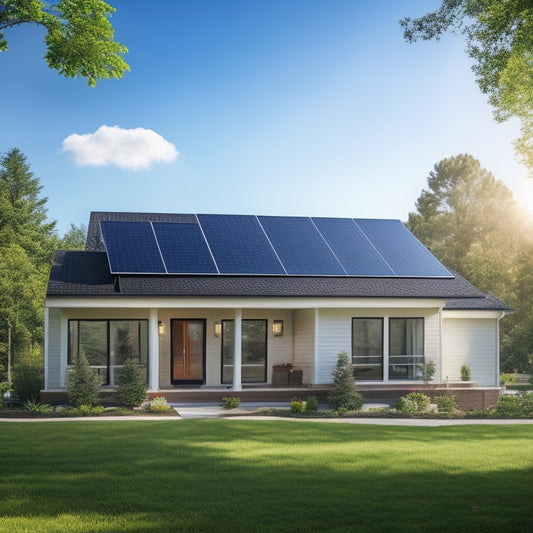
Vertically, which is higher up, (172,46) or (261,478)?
(172,46)

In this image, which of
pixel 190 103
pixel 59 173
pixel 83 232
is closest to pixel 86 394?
pixel 190 103

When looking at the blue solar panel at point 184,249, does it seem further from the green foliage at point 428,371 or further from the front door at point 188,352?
the green foliage at point 428,371

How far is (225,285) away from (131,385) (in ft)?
13.3

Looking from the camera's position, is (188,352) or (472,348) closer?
(188,352)

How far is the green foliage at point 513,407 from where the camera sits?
19047 mm

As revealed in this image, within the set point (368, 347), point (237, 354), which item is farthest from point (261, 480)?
point (368, 347)

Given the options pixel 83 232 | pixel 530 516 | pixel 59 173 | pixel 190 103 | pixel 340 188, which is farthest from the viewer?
pixel 83 232

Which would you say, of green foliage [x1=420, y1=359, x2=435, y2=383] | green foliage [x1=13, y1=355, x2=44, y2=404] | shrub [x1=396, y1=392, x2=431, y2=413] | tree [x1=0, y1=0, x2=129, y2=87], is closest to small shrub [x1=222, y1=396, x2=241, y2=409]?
shrub [x1=396, y1=392, x2=431, y2=413]

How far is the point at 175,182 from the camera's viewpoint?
186 feet

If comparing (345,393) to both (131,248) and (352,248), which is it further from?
(131,248)

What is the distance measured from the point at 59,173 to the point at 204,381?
42758 millimetres

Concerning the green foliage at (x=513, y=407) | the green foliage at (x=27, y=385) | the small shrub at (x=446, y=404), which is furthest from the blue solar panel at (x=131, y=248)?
the green foliage at (x=513, y=407)

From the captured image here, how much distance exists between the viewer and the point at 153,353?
21.1 m

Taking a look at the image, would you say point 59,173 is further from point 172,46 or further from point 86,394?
point 86,394
